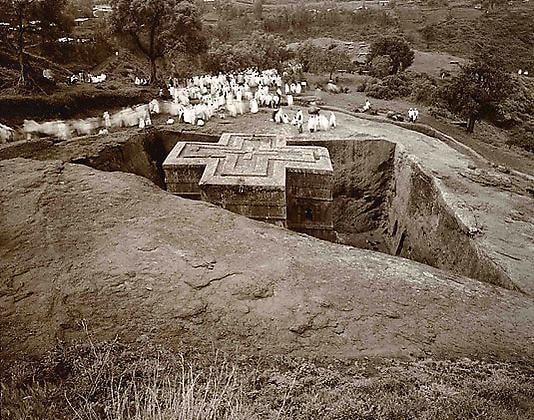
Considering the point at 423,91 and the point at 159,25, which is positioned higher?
the point at 159,25

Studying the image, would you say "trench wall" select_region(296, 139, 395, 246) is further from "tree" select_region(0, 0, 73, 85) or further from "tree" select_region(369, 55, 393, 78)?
"tree" select_region(369, 55, 393, 78)

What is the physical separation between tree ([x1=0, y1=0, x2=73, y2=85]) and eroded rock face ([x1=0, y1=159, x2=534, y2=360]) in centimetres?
981

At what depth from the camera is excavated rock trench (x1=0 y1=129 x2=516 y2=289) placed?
9602 mm

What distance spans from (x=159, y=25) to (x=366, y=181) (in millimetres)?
10342

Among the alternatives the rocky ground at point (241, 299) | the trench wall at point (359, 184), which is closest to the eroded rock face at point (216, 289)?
the rocky ground at point (241, 299)

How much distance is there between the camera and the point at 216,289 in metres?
4.25

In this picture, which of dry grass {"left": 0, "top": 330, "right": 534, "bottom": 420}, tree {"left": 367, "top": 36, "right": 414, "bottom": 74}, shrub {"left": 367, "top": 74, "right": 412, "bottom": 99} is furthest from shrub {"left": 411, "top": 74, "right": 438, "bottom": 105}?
dry grass {"left": 0, "top": 330, "right": 534, "bottom": 420}

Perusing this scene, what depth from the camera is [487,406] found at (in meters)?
2.90

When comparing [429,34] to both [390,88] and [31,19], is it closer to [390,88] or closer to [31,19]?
[390,88]

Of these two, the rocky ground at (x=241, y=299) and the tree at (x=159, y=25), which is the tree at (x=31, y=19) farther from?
the rocky ground at (x=241, y=299)

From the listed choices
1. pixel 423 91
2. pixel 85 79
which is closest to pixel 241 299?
pixel 85 79

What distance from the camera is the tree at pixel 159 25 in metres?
15.8

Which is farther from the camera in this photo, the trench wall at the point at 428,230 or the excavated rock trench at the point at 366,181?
the excavated rock trench at the point at 366,181

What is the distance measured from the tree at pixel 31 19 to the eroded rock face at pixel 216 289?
981cm
